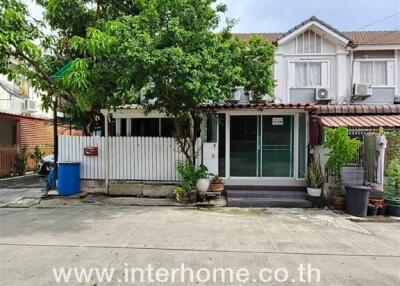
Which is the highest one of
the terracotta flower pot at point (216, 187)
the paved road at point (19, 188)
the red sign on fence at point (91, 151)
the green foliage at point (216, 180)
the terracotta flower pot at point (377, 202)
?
the red sign on fence at point (91, 151)

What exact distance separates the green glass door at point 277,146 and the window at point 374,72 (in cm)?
632

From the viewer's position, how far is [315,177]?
10.7 meters

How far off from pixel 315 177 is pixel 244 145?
2.46 meters

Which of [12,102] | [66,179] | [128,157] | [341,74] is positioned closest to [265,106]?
[128,157]

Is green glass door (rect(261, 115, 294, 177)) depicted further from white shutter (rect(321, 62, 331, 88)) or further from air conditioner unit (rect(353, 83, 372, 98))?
white shutter (rect(321, 62, 331, 88))

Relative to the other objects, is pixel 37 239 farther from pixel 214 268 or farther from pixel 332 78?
pixel 332 78

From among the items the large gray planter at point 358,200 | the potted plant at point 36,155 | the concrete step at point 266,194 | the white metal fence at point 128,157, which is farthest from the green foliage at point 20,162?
the large gray planter at point 358,200

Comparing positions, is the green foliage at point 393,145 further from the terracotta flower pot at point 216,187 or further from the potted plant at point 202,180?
the potted plant at point 202,180

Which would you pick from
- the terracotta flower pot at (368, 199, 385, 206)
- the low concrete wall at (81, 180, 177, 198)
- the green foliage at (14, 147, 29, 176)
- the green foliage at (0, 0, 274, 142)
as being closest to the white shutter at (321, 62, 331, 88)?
the green foliage at (0, 0, 274, 142)

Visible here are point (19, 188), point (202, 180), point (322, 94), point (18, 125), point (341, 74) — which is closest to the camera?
point (202, 180)

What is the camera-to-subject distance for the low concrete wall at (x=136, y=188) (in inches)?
457

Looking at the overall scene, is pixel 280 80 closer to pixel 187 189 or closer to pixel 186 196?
pixel 187 189

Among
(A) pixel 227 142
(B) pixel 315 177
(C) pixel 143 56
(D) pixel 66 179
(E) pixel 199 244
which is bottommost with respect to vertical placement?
→ (E) pixel 199 244

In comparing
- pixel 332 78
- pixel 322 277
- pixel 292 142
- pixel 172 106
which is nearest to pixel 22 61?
pixel 172 106
